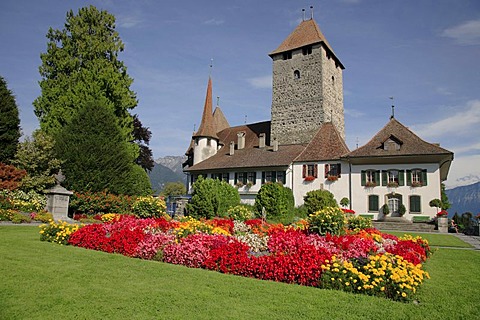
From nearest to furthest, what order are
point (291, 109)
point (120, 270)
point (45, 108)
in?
point (120, 270) → point (45, 108) → point (291, 109)

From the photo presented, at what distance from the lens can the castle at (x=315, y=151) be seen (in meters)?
28.1

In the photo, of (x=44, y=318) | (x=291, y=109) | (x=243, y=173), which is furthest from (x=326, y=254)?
(x=291, y=109)

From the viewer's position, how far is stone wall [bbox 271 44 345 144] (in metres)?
36.7

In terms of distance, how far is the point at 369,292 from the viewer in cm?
602

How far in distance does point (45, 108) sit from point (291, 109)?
23837mm

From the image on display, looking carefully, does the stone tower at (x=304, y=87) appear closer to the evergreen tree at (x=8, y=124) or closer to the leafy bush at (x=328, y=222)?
the evergreen tree at (x=8, y=124)

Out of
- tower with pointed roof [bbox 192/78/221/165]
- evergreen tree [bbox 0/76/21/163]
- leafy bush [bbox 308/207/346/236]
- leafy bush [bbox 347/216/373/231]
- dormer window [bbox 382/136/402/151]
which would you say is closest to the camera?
leafy bush [bbox 308/207/346/236]

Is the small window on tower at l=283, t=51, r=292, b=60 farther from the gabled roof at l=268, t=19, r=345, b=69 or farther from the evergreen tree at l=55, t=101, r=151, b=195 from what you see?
the evergreen tree at l=55, t=101, r=151, b=195

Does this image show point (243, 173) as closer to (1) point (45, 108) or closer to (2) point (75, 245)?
(1) point (45, 108)

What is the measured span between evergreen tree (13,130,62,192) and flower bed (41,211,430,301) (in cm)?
1065

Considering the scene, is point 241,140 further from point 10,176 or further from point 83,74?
point 10,176

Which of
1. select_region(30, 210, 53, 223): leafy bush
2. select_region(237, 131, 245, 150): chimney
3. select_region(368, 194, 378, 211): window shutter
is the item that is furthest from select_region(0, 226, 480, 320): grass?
select_region(237, 131, 245, 150): chimney

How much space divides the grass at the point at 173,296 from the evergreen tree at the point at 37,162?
12.8 metres

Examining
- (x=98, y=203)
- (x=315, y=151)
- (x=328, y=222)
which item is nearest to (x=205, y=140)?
(x=315, y=151)
